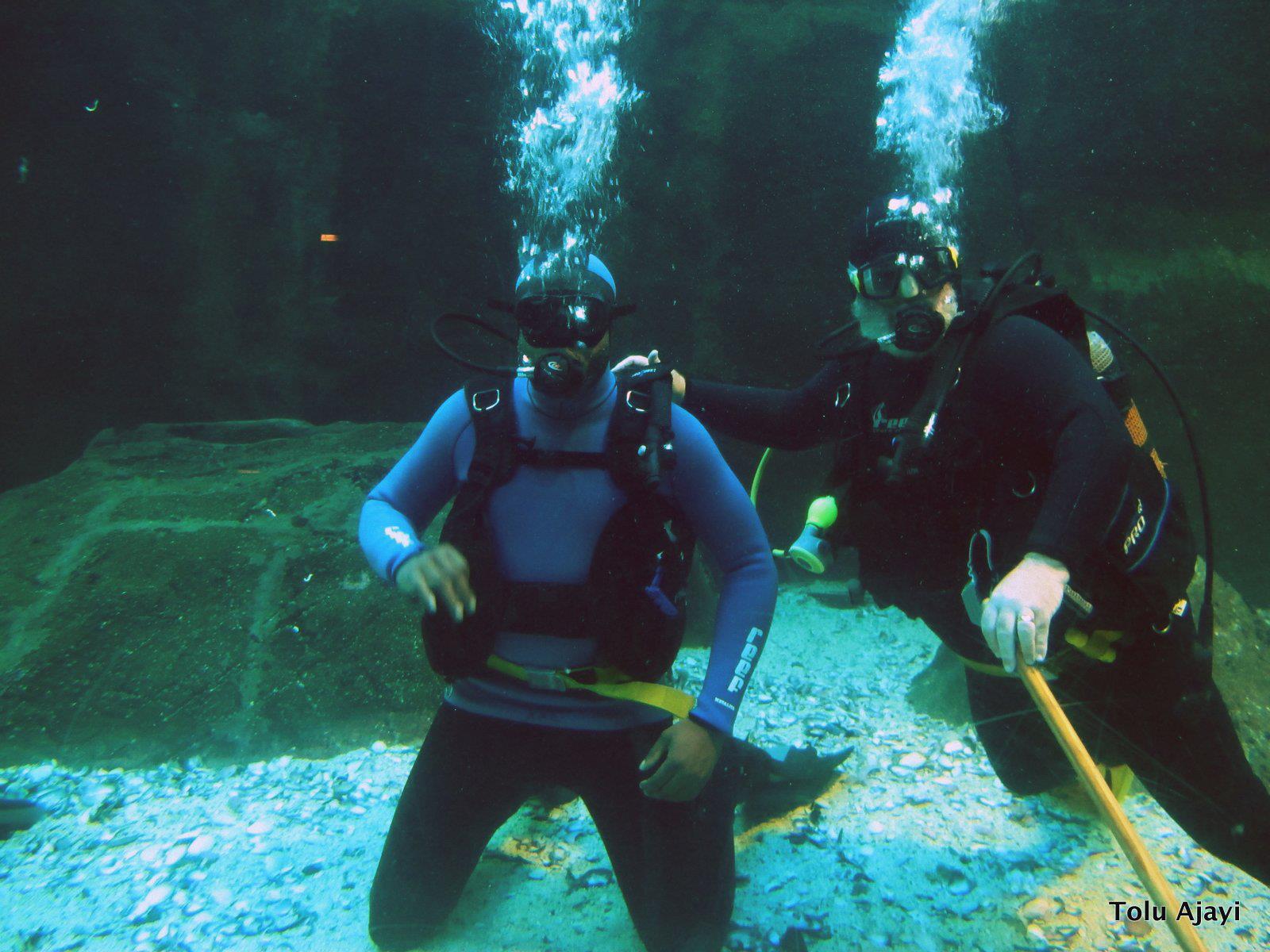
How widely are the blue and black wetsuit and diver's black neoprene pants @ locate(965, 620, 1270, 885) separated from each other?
3.73ft

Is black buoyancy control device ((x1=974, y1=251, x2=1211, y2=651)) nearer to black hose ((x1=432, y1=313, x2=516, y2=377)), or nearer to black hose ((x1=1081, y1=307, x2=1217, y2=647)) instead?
black hose ((x1=1081, y1=307, x2=1217, y2=647))

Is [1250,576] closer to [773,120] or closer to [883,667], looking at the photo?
[883,667]

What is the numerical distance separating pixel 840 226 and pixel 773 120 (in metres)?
1.19

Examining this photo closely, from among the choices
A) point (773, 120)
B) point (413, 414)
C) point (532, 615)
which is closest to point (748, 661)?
point (532, 615)

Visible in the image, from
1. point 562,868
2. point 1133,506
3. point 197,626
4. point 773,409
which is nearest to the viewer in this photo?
point 1133,506

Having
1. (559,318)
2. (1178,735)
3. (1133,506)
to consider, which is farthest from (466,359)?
(1178,735)

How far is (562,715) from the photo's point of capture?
2.20 meters

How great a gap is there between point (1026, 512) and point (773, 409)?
106 centimetres

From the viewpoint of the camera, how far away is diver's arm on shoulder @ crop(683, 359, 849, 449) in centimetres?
271

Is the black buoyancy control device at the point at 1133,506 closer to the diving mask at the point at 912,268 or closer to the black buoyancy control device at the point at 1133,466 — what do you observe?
the black buoyancy control device at the point at 1133,466

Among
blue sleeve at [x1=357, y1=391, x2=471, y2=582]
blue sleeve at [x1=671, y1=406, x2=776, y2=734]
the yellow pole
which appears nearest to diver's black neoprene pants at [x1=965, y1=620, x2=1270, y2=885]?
the yellow pole

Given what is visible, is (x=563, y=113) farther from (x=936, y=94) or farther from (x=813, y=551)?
(x=813, y=551)

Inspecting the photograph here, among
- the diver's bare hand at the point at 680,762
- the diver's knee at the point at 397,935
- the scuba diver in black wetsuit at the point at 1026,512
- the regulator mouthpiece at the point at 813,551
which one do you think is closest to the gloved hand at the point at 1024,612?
the scuba diver in black wetsuit at the point at 1026,512

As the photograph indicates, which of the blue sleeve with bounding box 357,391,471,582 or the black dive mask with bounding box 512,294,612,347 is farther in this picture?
the blue sleeve with bounding box 357,391,471,582
